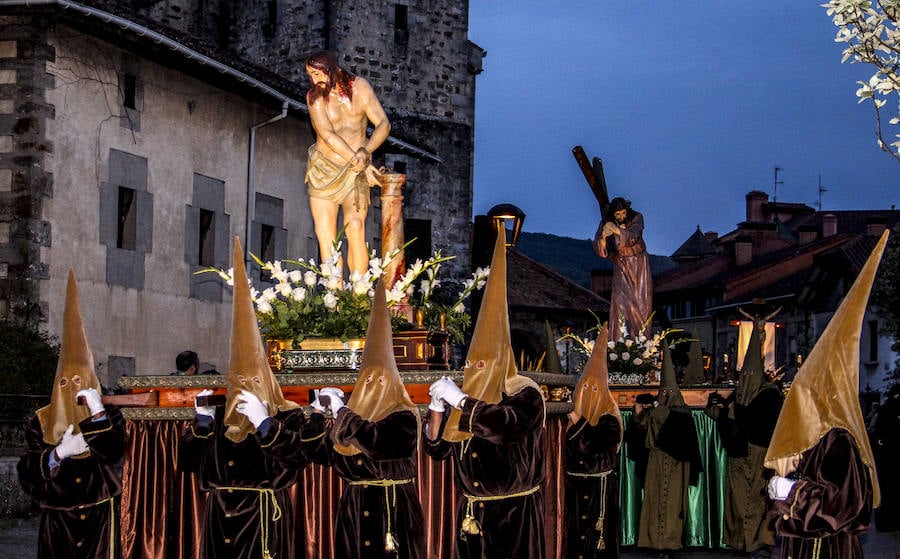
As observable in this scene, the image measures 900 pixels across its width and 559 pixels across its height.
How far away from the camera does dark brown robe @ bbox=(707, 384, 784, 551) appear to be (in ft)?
42.2

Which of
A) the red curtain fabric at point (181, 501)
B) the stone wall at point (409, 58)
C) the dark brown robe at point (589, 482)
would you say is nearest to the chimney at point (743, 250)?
the stone wall at point (409, 58)

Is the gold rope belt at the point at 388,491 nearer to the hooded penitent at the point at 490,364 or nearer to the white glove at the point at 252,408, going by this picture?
the hooded penitent at the point at 490,364

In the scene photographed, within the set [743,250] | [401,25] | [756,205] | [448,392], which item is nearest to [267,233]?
[401,25]

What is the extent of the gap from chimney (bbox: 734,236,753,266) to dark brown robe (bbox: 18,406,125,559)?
60.2m

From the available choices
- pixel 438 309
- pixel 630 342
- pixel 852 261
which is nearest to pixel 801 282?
pixel 852 261

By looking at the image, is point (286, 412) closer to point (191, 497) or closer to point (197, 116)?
point (191, 497)

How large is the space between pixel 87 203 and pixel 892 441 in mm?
11051

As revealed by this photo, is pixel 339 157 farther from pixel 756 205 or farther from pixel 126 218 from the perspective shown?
pixel 756 205

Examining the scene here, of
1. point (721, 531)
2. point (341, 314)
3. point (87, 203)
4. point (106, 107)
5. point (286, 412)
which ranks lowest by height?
point (721, 531)

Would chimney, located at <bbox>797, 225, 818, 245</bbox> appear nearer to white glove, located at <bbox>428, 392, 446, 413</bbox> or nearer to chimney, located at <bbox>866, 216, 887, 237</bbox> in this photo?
chimney, located at <bbox>866, 216, 887, 237</bbox>

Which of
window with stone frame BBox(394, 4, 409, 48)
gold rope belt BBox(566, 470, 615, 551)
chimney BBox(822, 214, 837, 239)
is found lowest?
gold rope belt BBox(566, 470, 615, 551)

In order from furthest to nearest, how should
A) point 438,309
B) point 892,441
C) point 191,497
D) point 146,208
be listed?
1. point 146,208
2. point 892,441
3. point 438,309
4. point 191,497

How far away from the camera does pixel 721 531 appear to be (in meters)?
14.5

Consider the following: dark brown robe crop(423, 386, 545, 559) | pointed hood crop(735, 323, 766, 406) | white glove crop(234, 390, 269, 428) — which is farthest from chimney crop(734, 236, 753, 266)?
white glove crop(234, 390, 269, 428)
